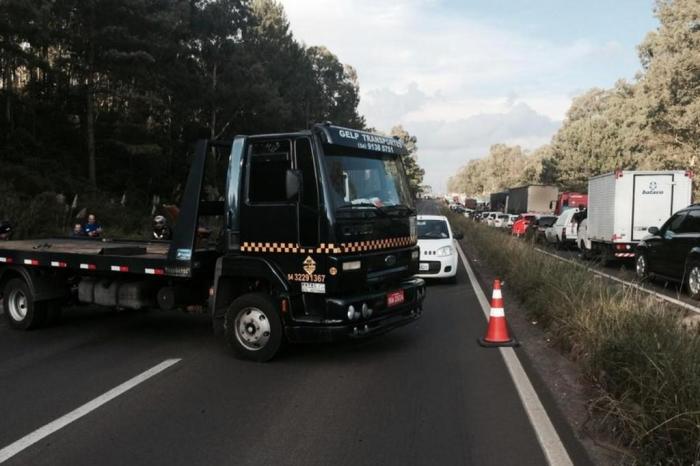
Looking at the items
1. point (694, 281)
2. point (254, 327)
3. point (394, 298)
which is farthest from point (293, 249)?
point (694, 281)

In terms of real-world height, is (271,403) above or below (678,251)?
below

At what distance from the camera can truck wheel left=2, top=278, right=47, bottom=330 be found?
873 cm

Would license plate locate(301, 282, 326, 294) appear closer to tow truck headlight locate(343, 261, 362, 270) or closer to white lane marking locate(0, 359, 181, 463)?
tow truck headlight locate(343, 261, 362, 270)

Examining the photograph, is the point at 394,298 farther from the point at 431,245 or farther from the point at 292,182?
the point at 431,245

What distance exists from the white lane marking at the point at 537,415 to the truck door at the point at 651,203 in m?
12.5

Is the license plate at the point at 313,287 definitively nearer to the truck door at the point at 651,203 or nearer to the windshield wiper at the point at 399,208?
the windshield wiper at the point at 399,208

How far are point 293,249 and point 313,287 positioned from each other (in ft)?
1.49

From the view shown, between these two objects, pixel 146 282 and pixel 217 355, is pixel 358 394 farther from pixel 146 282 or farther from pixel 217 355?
pixel 146 282

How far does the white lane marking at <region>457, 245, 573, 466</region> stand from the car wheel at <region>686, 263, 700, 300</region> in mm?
6167

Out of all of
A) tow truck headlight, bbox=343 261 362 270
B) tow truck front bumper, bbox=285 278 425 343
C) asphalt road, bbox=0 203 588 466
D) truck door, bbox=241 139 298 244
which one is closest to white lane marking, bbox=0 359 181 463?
asphalt road, bbox=0 203 588 466

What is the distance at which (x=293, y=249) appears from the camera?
21.4ft

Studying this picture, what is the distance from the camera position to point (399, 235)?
736cm

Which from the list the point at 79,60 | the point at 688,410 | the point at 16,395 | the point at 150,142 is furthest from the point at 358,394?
the point at 150,142

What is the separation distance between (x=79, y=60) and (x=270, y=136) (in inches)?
1169
